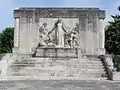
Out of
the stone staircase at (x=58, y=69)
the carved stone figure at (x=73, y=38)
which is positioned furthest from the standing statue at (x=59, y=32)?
the stone staircase at (x=58, y=69)

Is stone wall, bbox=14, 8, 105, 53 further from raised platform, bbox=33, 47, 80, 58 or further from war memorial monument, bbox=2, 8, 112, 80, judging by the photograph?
raised platform, bbox=33, 47, 80, 58

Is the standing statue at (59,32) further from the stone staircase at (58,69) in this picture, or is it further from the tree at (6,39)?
the tree at (6,39)

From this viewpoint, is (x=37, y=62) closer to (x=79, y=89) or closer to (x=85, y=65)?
(x=85, y=65)

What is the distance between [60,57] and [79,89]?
10351 millimetres

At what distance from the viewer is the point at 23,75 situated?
64.5ft

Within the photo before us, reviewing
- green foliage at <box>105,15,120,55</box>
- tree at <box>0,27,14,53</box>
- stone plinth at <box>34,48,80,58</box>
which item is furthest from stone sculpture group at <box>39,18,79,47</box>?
tree at <box>0,27,14,53</box>

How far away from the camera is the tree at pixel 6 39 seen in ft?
192

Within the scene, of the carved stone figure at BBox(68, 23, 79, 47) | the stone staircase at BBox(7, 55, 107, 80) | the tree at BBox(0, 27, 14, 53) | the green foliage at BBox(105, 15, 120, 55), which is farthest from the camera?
the tree at BBox(0, 27, 14, 53)

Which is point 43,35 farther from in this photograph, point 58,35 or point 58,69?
point 58,69

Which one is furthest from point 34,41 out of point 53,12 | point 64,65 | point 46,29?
point 64,65

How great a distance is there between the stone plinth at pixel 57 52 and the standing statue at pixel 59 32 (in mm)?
993

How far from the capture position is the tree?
58.7m

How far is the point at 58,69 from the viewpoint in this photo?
20250 millimetres

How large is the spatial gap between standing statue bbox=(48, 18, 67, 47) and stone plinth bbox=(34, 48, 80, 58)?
99 centimetres
